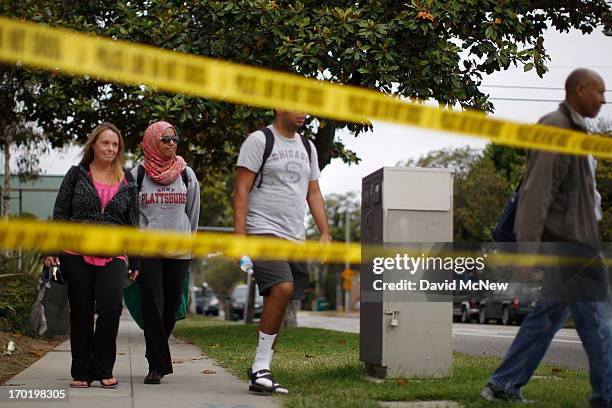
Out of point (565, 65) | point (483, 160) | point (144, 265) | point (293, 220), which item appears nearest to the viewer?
point (293, 220)

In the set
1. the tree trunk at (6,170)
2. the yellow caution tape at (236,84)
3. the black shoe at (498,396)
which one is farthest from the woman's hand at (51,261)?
the tree trunk at (6,170)

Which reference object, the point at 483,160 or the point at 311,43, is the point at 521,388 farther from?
the point at 483,160

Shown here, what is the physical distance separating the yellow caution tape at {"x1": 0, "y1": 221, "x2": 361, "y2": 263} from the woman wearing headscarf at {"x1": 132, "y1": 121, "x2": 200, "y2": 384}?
209 mm

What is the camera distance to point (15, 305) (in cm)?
1158

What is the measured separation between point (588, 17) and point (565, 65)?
371 cm

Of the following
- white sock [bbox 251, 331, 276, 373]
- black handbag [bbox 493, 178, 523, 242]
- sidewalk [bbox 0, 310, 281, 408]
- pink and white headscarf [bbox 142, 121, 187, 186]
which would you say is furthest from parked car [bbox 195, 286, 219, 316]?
black handbag [bbox 493, 178, 523, 242]

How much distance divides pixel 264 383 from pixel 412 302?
138cm

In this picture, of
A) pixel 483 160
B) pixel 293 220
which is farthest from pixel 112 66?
pixel 483 160

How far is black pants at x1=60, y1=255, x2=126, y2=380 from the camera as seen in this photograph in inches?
263

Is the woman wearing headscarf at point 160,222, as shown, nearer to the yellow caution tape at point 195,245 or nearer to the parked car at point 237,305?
the yellow caution tape at point 195,245

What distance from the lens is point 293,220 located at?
6.61m

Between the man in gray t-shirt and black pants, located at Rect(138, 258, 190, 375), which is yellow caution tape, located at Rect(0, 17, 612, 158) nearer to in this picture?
the man in gray t-shirt

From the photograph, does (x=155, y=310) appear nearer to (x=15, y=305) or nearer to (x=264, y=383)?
(x=264, y=383)

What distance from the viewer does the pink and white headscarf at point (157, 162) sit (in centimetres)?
726
